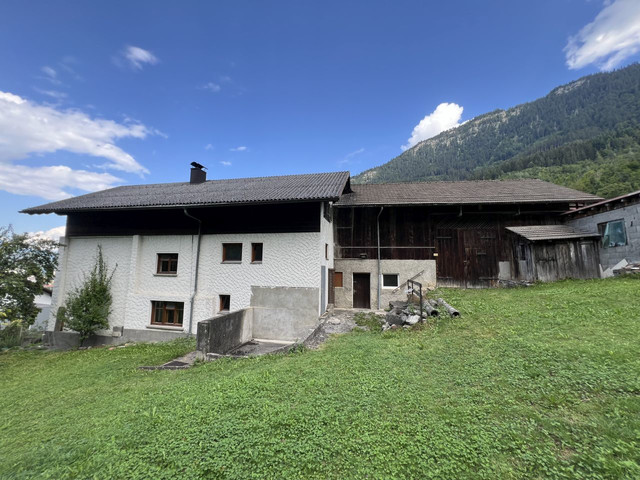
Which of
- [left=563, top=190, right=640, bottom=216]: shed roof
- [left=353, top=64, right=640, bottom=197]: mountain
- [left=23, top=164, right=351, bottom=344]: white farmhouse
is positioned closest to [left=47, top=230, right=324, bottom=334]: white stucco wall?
[left=23, top=164, right=351, bottom=344]: white farmhouse

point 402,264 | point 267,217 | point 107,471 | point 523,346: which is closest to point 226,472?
point 107,471

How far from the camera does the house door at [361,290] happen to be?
14531 millimetres

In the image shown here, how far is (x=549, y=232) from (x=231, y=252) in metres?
16.1

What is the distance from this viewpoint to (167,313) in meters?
12.1

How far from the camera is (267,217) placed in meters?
11.4

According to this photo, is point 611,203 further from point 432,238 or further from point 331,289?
point 331,289

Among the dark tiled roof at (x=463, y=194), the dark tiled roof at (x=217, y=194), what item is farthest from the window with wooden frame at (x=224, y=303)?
the dark tiled roof at (x=463, y=194)

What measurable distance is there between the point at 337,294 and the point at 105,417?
11.2 metres

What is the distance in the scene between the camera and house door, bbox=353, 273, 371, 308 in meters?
14.5

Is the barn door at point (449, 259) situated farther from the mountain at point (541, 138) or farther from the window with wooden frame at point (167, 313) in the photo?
the mountain at point (541, 138)

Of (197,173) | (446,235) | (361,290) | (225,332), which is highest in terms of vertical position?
(197,173)

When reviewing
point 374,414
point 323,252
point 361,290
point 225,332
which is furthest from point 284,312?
point 374,414

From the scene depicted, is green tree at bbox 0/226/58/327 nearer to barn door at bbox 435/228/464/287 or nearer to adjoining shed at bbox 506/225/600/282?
barn door at bbox 435/228/464/287

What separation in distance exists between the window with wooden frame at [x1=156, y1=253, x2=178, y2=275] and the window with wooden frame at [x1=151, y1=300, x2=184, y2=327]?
1469mm
